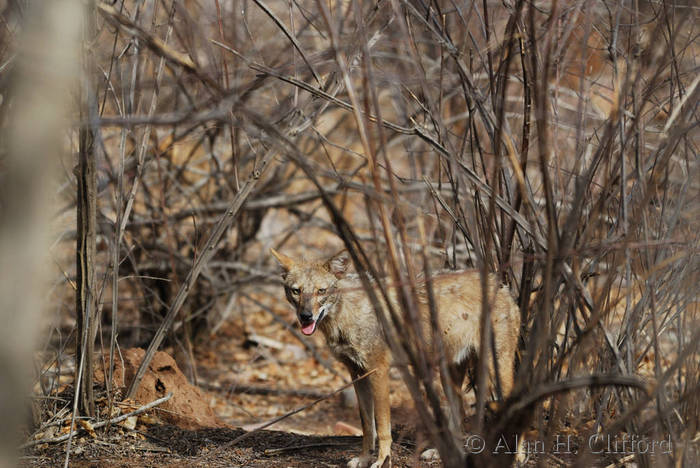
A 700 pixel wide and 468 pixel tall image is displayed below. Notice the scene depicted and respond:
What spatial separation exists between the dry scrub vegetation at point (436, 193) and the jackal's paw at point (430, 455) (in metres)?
0.32

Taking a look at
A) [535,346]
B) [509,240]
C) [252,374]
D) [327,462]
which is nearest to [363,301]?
[327,462]

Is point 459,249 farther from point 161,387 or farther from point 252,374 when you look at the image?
point 161,387

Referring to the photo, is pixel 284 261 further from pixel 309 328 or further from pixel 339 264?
pixel 309 328

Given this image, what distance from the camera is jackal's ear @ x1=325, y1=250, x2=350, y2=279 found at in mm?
5238

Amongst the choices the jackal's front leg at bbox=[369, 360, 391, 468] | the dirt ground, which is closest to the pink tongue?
the jackal's front leg at bbox=[369, 360, 391, 468]

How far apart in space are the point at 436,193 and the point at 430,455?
189 cm

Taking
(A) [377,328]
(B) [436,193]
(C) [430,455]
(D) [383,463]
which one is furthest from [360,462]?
(B) [436,193]

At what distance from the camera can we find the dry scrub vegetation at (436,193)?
2.52m

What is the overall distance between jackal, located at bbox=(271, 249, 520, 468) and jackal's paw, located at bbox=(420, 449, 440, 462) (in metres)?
0.30

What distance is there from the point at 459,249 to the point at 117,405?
4.44 meters

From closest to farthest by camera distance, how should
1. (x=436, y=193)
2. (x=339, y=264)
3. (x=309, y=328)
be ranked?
1. (x=436, y=193)
2. (x=309, y=328)
3. (x=339, y=264)

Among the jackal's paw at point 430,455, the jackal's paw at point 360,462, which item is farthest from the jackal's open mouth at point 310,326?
the jackal's paw at point 430,455

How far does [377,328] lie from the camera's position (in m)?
4.88

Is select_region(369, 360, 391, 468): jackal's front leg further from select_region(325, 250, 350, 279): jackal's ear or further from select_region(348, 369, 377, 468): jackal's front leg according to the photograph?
select_region(325, 250, 350, 279): jackal's ear
